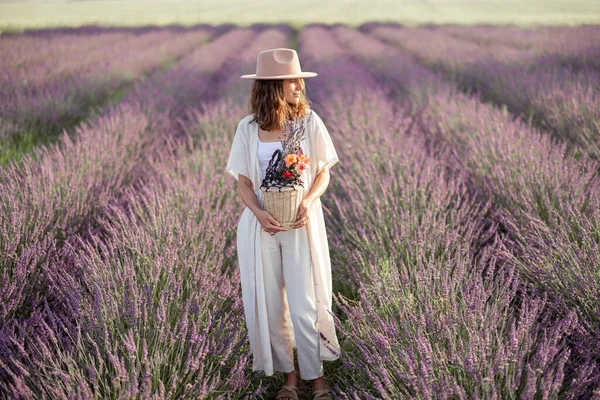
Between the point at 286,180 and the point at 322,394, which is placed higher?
the point at 286,180

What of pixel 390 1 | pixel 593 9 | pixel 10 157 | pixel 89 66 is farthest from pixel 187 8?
pixel 10 157

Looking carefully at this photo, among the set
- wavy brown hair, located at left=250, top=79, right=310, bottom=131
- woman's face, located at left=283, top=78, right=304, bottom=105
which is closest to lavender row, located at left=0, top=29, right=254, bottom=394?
wavy brown hair, located at left=250, top=79, right=310, bottom=131

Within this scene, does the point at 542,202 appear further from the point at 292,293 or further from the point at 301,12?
the point at 301,12

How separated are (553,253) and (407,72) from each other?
680cm

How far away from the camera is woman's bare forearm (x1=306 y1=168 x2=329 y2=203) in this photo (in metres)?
1.94

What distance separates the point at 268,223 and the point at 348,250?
96cm

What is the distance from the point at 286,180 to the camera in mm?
1828

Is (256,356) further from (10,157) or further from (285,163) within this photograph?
(10,157)

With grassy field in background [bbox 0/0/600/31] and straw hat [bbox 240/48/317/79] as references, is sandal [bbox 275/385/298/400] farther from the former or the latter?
grassy field in background [bbox 0/0/600/31]

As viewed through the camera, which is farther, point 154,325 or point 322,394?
point 322,394

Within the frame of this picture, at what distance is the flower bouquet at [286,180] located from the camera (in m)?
1.81

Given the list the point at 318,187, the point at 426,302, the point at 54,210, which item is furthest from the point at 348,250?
the point at 54,210

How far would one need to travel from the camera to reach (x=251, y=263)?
1971 millimetres

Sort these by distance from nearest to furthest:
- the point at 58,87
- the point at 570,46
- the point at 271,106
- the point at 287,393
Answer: the point at 271,106, the point at 287,393, the point at 58,87, the point at 570,46
